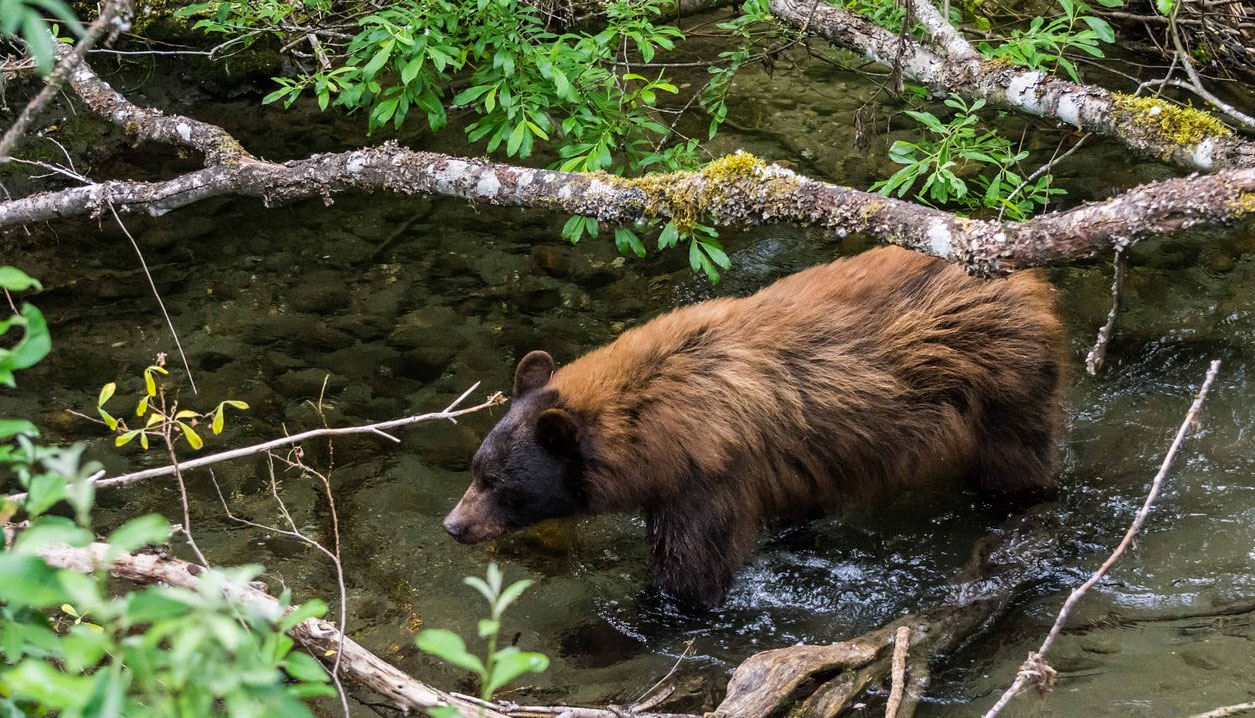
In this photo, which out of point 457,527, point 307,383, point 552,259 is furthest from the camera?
point 552,259

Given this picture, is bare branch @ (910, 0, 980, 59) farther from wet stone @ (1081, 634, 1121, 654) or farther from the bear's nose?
the bear's nose

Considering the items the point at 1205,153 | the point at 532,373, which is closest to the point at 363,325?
the point at 532,373

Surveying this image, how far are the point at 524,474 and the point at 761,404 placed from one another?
1.29m

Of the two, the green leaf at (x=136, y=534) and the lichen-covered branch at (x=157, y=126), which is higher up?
the green leaf at (x=136, y=534)

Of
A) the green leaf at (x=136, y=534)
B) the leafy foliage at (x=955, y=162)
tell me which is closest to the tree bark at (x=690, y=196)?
the leafy foliage at (x=955, y=162)

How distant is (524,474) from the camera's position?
5.30 metres

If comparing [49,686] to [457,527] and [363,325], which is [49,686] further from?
[363,325]

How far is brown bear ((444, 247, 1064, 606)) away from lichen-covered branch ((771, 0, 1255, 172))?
0.91 m

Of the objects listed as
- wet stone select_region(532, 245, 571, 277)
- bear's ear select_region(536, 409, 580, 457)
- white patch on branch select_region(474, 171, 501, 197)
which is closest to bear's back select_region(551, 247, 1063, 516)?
bear's ear select_region(536, 409, 580, 457)

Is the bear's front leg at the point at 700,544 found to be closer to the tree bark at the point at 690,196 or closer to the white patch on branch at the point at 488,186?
the tree bark at the point at 690,196

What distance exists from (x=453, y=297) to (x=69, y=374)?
272 centimetres

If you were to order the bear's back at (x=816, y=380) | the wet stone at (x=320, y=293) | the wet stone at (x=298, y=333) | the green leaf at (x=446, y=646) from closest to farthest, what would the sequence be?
the green leaf at (x=446, y=646) → the bear's back at (x=816, y=380) → the wet stone at (x=298, y=333) → the wet stone at (x=320, y=293)

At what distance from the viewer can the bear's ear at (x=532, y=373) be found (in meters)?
5.60

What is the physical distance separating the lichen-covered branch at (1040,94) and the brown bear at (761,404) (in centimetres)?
91
